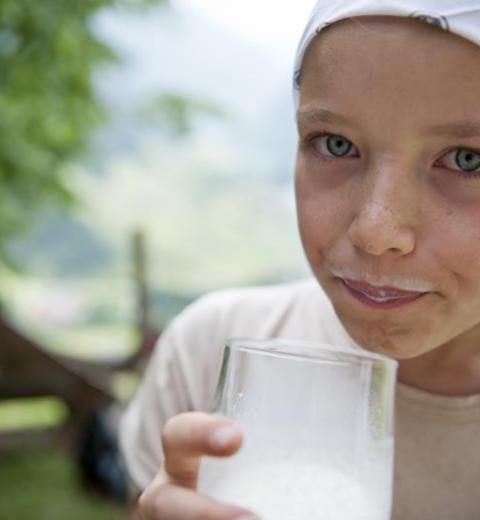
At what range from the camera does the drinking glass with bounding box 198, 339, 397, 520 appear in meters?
0.72

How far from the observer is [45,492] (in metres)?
5.20

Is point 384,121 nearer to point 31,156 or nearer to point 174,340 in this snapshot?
point 174,340

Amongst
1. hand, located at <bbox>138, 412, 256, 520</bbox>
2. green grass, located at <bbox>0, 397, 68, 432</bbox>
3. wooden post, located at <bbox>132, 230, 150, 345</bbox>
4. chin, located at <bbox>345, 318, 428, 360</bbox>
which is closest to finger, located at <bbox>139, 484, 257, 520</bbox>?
hand, located at <bbox>138, 412, 256, 520</bbox>

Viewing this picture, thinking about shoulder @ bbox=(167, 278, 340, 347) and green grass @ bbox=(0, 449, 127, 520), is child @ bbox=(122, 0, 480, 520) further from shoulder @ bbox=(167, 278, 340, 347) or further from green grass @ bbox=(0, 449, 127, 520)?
green grass @ bbox=(0, 449, 127, 520)

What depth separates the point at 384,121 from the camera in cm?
87

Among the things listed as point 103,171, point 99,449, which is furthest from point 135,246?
point 103,171

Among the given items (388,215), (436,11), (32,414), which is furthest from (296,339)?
(32,414)

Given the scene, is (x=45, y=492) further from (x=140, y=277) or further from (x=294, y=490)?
(x=294, y=490)

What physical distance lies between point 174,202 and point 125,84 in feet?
6.17

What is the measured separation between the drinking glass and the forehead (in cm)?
28

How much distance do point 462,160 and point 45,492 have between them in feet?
15.8

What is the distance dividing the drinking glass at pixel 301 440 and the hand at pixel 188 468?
2cm

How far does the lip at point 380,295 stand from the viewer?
905 millimetres

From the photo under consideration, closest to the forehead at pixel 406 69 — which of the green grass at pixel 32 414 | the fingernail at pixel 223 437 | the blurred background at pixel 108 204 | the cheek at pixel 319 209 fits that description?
the cheek at pixel 319 209
